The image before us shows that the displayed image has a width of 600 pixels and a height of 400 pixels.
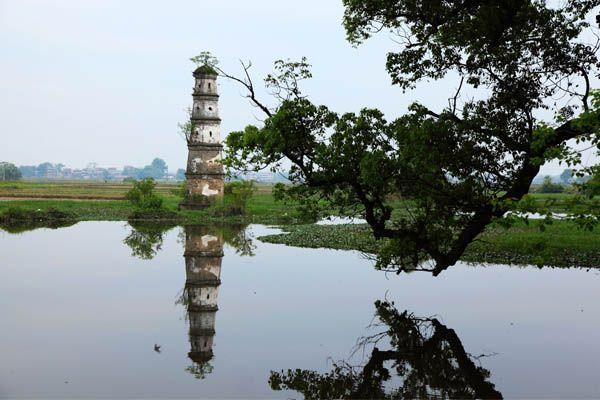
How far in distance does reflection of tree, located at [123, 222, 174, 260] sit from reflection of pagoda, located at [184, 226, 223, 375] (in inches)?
61.4

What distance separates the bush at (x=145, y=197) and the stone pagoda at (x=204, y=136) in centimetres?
298

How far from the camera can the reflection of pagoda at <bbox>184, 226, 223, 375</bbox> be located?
44.9ft

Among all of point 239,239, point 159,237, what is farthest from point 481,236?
point 159,237

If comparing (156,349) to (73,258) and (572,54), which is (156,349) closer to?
(572,54)

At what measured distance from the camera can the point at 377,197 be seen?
16.3 m

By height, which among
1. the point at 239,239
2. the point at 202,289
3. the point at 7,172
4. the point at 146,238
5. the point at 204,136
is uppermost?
the point at 204,136

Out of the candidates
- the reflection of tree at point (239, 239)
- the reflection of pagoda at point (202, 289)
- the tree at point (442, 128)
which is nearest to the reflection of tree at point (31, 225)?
the reflection of pagoda at point (202, 289)

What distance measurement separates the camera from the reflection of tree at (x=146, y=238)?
29.1 meters

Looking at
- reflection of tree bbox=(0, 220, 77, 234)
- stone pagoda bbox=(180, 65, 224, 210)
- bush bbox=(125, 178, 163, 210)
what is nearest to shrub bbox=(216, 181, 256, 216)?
stone pagoda bbox=(180, 65, 224, 210)

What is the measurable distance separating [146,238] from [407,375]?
2526 cm

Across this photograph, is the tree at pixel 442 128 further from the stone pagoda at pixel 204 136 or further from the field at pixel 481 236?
the stone pagoda at pixel 204 136

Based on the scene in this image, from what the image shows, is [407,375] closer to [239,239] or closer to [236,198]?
[239,239]

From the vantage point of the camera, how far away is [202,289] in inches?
798

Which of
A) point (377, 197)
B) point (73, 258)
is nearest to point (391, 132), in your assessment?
point (377, 197)
